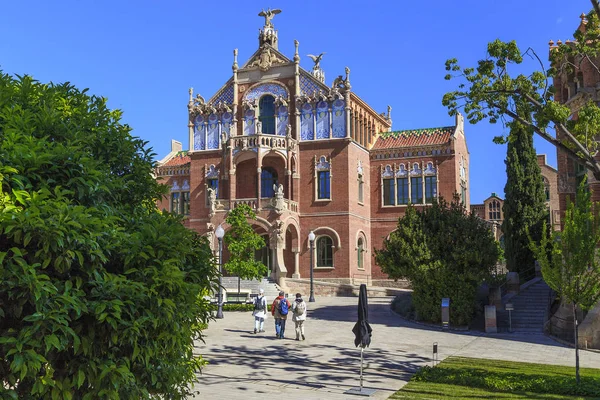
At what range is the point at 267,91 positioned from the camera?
4219cm

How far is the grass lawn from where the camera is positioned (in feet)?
39.7

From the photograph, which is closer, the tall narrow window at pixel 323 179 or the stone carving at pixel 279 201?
the stone carving at pixel 279 201

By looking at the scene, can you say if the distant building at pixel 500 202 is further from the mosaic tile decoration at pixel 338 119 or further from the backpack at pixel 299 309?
the backpack at pixel 299 309

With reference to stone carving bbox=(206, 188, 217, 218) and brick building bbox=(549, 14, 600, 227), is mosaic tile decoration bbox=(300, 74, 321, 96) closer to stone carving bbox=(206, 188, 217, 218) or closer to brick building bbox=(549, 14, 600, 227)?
stone carving bbox=(206, 188, 217, 218)

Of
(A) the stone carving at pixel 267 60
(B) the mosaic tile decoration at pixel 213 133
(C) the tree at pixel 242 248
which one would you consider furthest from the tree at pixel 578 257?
(B) the mosaic tile decoration at pixel 213 133

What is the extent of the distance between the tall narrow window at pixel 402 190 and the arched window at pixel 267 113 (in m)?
9.57

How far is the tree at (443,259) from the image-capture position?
2350 cm

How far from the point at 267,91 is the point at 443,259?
22.3 meters

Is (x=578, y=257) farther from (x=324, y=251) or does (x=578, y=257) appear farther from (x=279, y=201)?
(x=324, y=251)

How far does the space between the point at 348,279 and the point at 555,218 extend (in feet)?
42.3

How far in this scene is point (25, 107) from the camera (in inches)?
264

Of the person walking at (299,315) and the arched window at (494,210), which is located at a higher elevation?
the arched window at (494,210)

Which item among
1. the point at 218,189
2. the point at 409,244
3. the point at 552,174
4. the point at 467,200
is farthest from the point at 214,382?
the point at 552,174

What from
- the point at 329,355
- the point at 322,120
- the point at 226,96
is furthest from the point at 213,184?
the point at 329,355
